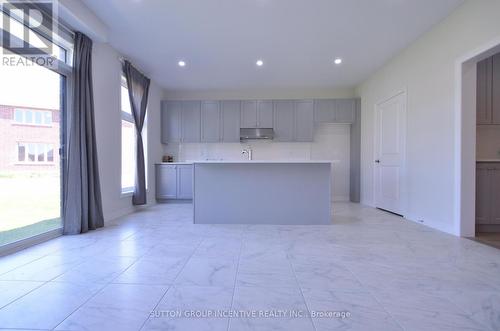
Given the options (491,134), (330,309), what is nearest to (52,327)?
(330,309)

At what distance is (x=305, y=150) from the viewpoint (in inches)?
253

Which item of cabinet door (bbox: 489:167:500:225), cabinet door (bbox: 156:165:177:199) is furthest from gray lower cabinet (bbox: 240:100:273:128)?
cabinet door (bbox: 489:167:500:225)

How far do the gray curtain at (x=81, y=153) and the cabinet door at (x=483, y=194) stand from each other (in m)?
5.22

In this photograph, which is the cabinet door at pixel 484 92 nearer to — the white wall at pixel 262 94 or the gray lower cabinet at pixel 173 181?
the white wall at pixel 262 94

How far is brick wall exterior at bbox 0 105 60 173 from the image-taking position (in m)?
2.49

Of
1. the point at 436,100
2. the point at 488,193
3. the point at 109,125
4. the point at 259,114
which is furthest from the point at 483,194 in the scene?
the point at 109,125

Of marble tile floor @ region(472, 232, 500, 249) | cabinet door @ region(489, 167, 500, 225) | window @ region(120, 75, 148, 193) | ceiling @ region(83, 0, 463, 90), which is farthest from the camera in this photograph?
window @ region(120, 75, 148, 193)

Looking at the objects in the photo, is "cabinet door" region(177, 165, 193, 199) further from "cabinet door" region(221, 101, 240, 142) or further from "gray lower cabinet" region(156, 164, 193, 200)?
"cabinet door" region(221, 101, 240, 142)

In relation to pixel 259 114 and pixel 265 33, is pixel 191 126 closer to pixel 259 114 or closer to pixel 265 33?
pixel 259 114

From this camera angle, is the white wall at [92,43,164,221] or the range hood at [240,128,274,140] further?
the range hood at [240,128,274,140]

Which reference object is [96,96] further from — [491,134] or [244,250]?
[491,134]

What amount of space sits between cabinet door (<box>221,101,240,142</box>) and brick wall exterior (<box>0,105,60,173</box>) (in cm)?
356

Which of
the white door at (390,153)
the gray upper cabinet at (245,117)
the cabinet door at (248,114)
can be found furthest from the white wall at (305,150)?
the white door at (390,153)

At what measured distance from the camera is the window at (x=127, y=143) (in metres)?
4.64
